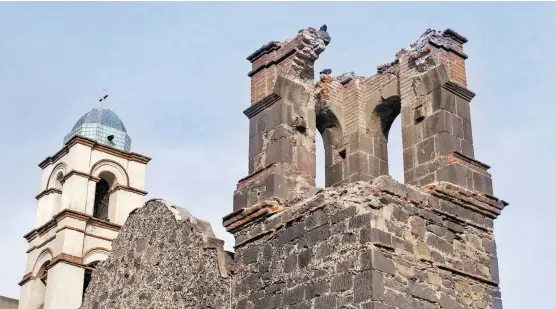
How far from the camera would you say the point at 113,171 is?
719 inches

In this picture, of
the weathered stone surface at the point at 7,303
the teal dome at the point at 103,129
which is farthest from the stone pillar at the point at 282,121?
the weathered stone surface at the point at 7,303

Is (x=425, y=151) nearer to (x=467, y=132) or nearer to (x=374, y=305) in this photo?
(x=467, y=132)

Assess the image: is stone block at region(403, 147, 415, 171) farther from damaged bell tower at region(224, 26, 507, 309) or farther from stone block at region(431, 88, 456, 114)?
stone block at region(431, 88, 456, 114)

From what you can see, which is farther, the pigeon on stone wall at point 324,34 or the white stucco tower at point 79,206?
the white stucco tower at point 79,206

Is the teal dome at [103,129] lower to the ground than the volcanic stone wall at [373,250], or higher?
higher

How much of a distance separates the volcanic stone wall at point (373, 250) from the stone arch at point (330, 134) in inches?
64.2

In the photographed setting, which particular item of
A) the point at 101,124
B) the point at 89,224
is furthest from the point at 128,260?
the point at 101,124

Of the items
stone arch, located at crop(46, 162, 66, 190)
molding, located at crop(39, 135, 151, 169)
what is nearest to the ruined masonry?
A: molding, located at crop(39, 135, 151, 169)

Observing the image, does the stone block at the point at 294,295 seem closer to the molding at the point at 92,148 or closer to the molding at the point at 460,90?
the molding at the point at 460,90

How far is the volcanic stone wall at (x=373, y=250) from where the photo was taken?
23.5 ft

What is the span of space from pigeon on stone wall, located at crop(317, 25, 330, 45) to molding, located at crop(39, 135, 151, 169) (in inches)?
385

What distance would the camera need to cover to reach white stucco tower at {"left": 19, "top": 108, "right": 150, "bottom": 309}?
17062mm

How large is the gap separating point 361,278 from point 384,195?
777mm

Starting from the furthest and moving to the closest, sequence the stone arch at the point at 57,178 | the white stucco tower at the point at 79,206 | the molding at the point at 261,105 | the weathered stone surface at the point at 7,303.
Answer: the weathered stone surface at the point at 7,303 < the stone arch at the point at 57,178 < the white stucco tower at the point at 79,206 < the molding at the point at 261,105
